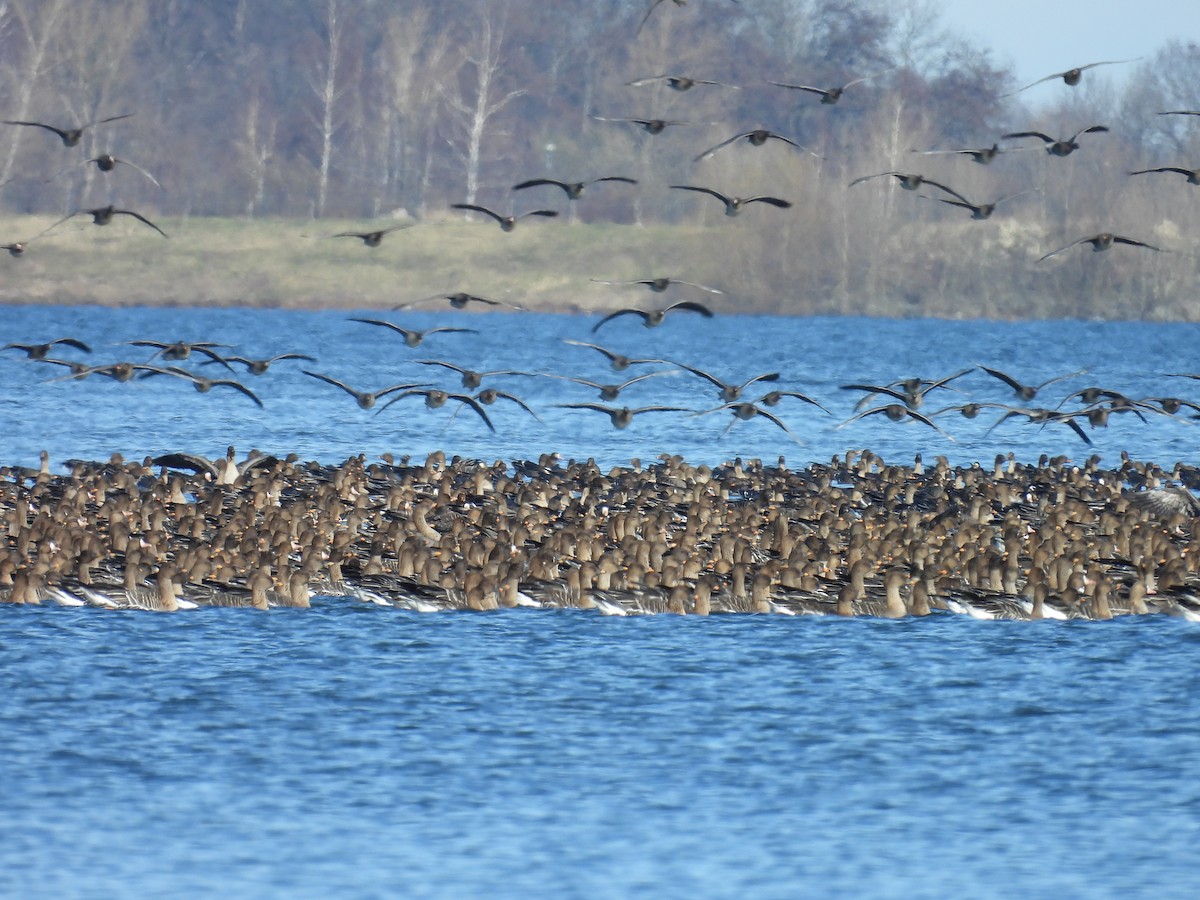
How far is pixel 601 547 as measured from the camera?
21875 millimetres

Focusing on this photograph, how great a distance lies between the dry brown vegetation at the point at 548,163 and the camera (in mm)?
92250

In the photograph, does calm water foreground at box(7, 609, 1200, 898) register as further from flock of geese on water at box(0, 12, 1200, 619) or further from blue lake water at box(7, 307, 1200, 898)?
flock of geese on water at box(0, 12, 1200, 619)

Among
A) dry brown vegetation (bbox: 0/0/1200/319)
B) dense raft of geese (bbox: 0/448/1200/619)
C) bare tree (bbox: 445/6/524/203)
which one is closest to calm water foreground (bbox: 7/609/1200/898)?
dense raft of geese (bbox: 0/448/1200/619)

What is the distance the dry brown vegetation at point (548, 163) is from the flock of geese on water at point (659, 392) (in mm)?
11418

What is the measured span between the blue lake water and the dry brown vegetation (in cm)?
6879

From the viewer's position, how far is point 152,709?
16.8 metres

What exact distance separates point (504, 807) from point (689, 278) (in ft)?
259

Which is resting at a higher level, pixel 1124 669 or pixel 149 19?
pixel 149 19

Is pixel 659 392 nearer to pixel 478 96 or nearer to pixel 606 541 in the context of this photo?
pixel 606 541

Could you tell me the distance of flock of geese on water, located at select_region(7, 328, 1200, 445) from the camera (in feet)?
88.5

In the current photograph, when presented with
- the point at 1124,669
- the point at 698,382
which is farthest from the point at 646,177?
the point at 1124,669

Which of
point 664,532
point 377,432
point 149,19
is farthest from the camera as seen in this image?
point 149,19

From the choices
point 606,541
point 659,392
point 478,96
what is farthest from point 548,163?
point 606,541

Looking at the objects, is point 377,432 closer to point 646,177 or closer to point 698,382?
point 698,382
